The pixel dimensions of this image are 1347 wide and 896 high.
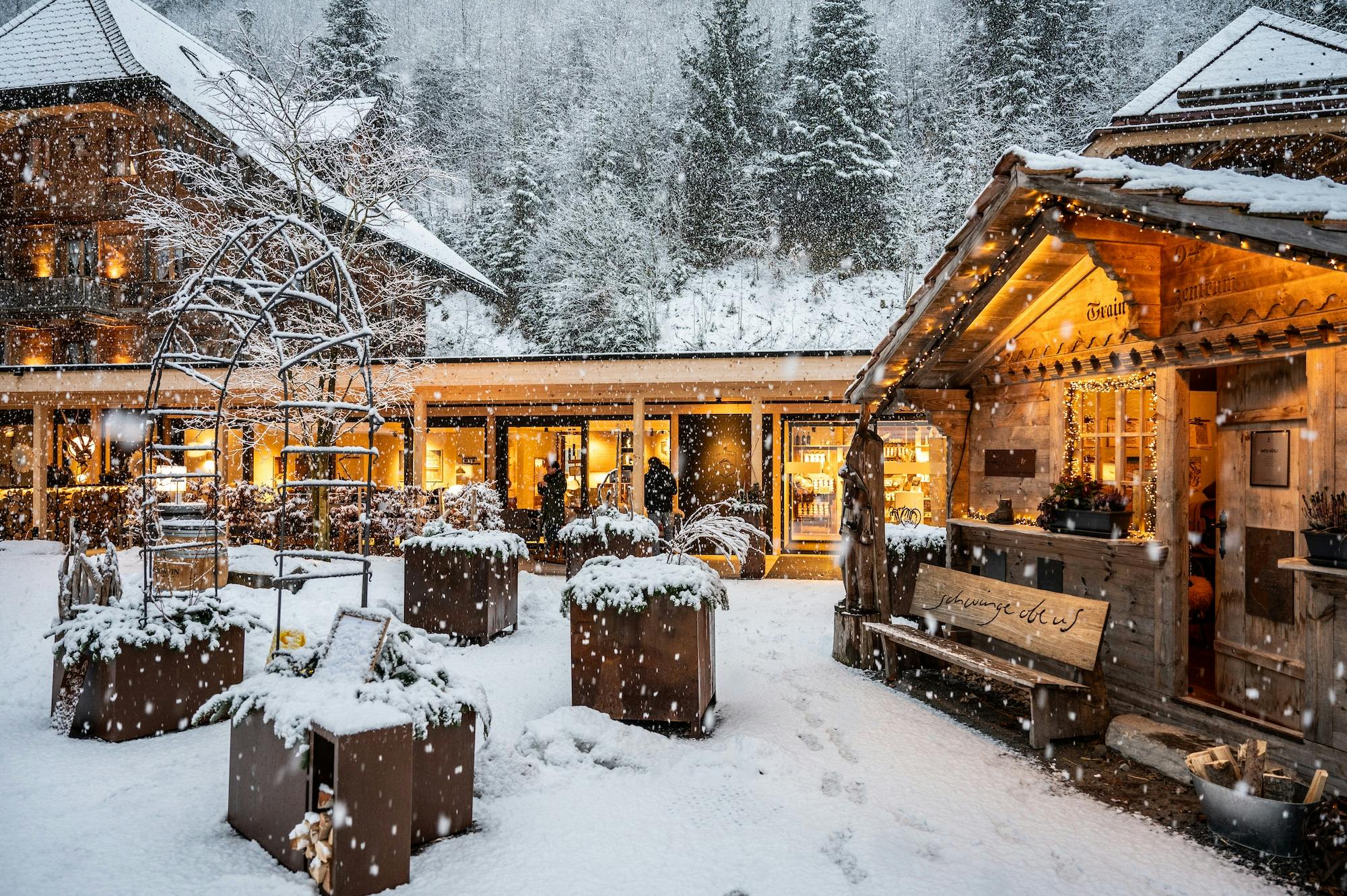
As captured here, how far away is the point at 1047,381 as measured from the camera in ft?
21.6

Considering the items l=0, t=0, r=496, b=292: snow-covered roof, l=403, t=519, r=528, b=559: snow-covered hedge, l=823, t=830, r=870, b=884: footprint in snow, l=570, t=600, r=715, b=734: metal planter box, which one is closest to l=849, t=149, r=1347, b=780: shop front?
l=823, t=830, r=870, b=884: footprint in snow

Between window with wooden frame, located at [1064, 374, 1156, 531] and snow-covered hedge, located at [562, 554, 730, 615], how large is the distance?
3310mm

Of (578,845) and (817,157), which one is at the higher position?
(817,157)

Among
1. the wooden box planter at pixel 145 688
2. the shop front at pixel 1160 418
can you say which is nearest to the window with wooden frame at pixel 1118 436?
the shop front at pixel 1160 418

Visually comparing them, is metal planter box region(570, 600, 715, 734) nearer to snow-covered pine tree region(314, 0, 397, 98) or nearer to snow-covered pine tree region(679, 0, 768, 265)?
snow-covered pine tree region(679, 0, 768, 265)

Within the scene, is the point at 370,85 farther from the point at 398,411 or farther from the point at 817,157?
the point at 398,411

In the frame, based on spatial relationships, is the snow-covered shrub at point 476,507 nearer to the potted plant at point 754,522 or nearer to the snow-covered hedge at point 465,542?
the snow-covered hedge at point 465,542

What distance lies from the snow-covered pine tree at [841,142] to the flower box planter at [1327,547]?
29267mm

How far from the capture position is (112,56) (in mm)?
19641

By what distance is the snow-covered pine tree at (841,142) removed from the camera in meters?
30.7

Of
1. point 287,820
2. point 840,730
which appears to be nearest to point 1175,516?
point 840,730

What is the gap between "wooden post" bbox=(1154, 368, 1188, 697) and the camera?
16.6 ft

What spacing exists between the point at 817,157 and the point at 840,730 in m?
29.9

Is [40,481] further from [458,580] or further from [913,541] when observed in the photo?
[913,541]
